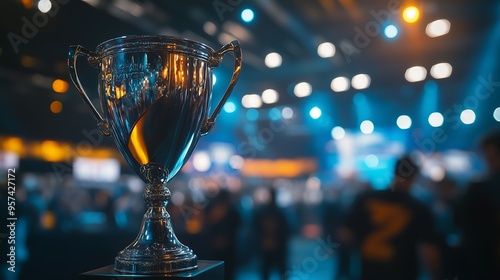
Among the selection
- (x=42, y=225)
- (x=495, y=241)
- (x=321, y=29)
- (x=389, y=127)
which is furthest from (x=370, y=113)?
(x=42, y=225)

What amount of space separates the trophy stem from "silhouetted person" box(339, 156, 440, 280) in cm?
154

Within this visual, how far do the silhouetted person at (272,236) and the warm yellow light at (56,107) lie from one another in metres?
1.50

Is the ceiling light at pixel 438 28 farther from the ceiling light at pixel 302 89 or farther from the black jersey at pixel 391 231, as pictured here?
the black jersey at pixel 391 231

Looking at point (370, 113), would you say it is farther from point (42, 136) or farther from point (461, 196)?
point (42, 136)

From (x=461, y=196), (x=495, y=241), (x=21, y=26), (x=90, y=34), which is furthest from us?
(x=461, y=196)

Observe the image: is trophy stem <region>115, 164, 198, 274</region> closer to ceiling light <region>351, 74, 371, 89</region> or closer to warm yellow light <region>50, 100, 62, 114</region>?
warm yellow light <region>50, 100, 62, 114</region>

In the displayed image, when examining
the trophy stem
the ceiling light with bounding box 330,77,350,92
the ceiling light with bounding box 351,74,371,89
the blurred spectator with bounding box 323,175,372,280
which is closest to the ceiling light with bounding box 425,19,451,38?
the ceiling light with bounding box 351,74,371,89

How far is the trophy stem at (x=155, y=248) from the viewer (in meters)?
0.78

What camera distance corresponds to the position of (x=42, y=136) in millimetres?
1733

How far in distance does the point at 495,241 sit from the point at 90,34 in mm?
2248

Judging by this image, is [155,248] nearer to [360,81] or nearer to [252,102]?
[252,102]

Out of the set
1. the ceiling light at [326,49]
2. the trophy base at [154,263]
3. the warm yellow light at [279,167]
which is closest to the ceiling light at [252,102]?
the warm yellow light at [279,167]

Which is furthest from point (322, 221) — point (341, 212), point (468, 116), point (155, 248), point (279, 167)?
point (155, 248)

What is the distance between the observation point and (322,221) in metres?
2.89
